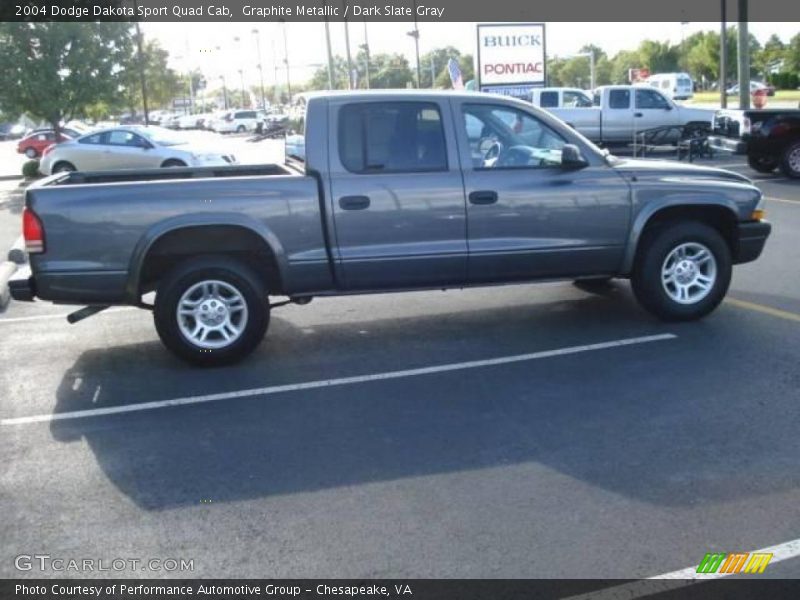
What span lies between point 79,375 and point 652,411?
4114 mm

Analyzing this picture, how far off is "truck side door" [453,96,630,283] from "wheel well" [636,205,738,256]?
1.21 ft

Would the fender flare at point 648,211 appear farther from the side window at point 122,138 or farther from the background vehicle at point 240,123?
the background vehicle at point 240,123

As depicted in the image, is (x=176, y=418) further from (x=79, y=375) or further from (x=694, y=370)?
(x=694, y=370)

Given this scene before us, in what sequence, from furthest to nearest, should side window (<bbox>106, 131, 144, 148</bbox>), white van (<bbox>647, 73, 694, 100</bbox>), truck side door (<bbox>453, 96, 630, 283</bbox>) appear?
white van (<bbox>647, 73, 694, 100</bbox>) < side window (<bbox>106, 131, 144, 148</bbox>) < truck side door (<bbox>453, 96, 630, 283</bbox>)

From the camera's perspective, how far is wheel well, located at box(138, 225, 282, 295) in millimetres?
6410

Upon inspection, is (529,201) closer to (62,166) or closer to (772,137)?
(772,137)

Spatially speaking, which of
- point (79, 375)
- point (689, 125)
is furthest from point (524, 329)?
point (689, 125)

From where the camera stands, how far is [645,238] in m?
7.34

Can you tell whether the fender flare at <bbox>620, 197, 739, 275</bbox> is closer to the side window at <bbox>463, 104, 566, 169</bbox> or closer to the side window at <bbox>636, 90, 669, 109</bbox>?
the side window at <bbox>463, 104, 566, 169</bbox>

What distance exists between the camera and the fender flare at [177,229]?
627 centimetres

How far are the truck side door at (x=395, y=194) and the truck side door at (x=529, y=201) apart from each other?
0.49 feet

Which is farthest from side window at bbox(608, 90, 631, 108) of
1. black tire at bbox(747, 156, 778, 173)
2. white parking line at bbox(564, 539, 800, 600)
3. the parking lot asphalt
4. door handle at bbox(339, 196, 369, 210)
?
white parking line at bbox(564, 539, 800, 600)

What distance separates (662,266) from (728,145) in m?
11.5

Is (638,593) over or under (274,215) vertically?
under
